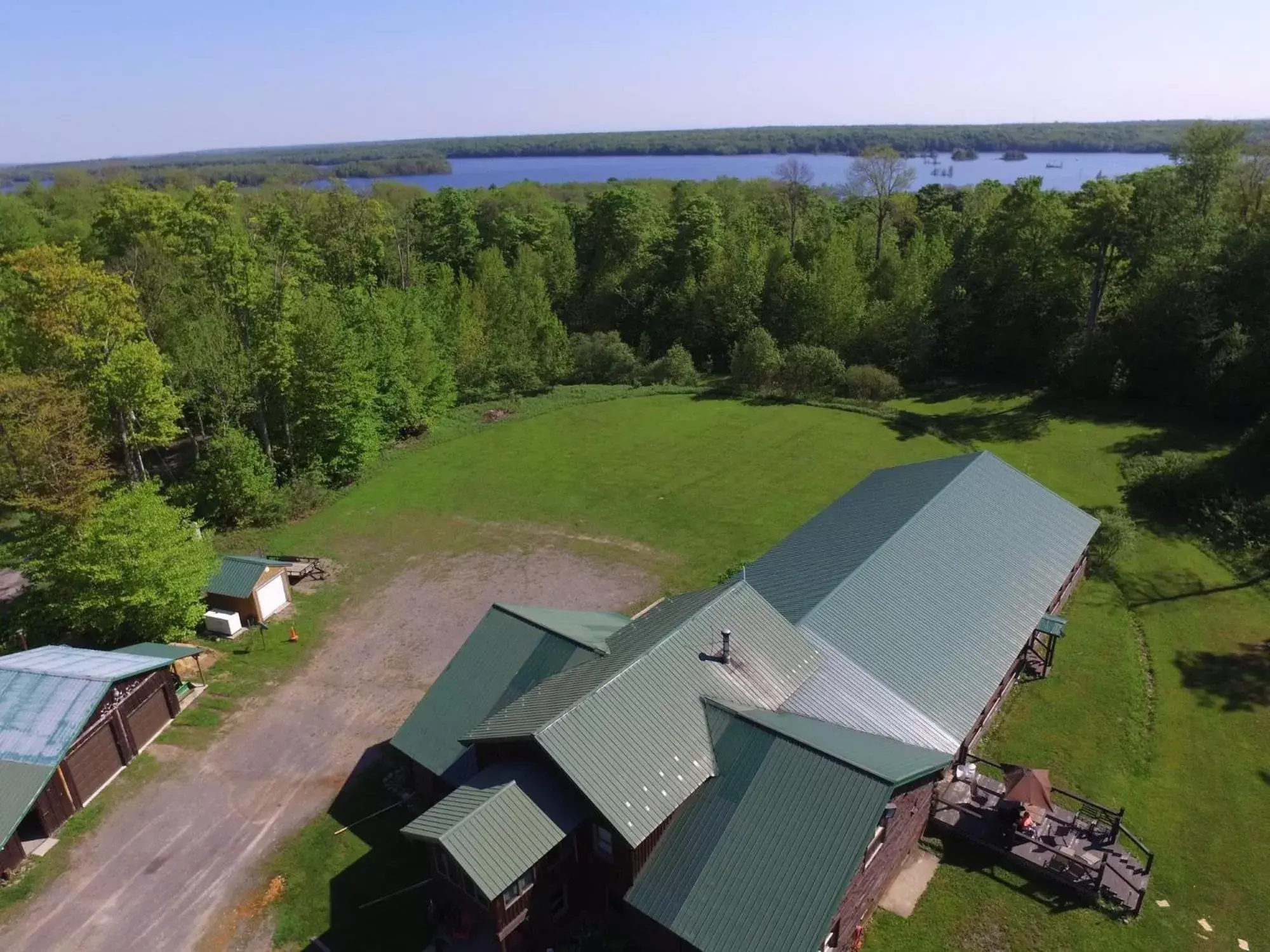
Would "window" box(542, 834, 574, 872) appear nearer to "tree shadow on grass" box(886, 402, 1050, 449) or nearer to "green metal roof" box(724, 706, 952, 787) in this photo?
"green metal roof" box(724, 706, 952, 787)

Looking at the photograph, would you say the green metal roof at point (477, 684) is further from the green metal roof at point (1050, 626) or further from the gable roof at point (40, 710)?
the green metal roof at point (1050, 626)

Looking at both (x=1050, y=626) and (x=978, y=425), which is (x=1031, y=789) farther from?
(x=978, y=425)

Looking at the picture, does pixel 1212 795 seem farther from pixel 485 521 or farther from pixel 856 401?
pixel 856 401

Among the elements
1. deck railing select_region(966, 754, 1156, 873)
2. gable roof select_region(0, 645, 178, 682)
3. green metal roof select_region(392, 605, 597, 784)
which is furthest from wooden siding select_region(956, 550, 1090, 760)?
gable roof select_region(0, 645, 178, 682)

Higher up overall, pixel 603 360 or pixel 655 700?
pixel 655 700

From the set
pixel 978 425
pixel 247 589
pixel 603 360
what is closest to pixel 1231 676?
pixel 978 425

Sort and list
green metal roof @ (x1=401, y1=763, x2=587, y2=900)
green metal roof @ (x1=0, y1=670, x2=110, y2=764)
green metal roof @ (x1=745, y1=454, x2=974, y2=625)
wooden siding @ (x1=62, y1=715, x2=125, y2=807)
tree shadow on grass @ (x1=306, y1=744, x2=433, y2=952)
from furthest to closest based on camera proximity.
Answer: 1. green metal roof @ (x1=745, y1=454, x2=974, y2=625)
2. wooden siding @ (x1=62, y1=715, x2=125, y2=807)
3. green metal roof @ (x1=0, y1=670, x2=110, y2=764)
4. tree shadow on grass @ (x1=306, y1=744, x2=433, y2=952)
5. green metal roof @ (x1=401, y1=763, x2=587, y2=900)

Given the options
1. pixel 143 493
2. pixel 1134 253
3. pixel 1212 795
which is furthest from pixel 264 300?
pixel 1134 253
